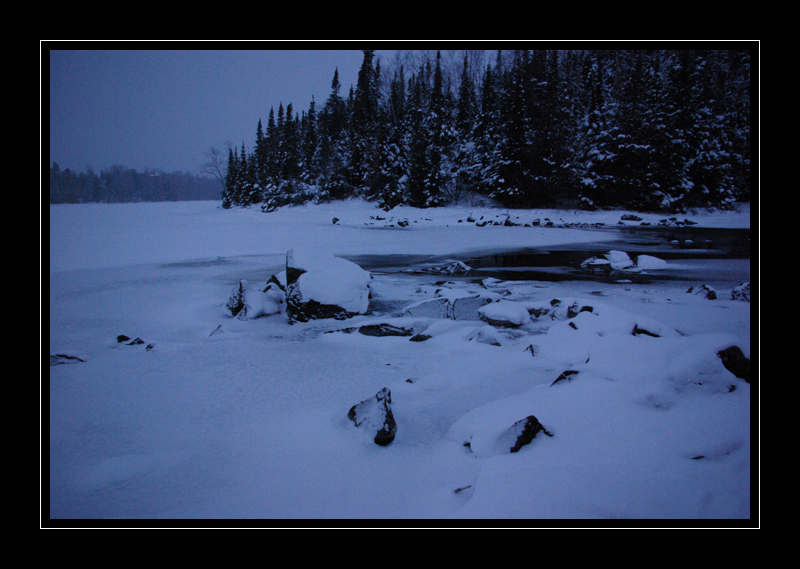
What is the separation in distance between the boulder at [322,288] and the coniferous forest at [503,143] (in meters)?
7.95

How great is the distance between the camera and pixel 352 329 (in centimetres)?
361

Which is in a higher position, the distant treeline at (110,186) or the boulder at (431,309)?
the distant treeline at (110,186)

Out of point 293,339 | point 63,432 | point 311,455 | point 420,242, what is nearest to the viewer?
point 311,455

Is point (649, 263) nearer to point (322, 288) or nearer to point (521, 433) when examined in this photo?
point (322, 288)

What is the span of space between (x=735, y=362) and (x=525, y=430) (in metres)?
1.43

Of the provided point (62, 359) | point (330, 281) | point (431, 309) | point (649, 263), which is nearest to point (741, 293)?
point (649, 263)

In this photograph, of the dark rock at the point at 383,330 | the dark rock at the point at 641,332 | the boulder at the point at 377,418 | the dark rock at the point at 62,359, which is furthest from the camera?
the dark rock at the point at 383,330

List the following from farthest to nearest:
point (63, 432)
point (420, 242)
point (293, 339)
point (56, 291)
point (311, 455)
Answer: point (420, 242) < point (56, 291) < point (293, 339) < point (63, 432) < point (311, 455)

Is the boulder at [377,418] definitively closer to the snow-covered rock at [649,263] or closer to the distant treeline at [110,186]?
the distant treeline at [110,186]

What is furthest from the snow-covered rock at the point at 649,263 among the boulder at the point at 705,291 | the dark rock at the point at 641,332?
the dark rock at the point at 641,332

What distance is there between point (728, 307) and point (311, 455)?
430 centimetres

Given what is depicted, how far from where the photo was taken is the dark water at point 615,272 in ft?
19.5
